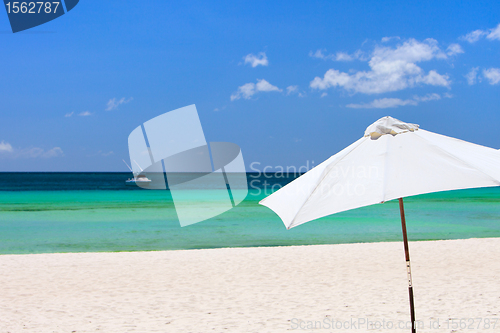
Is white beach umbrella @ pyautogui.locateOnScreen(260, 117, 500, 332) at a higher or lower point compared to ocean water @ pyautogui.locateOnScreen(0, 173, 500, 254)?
higher

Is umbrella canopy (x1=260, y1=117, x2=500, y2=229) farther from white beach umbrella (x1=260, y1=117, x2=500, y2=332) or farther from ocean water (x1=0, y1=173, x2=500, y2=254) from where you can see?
ocean water (x1=0, y1=173, x2=500, y2=254)

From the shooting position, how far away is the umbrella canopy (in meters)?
2.59

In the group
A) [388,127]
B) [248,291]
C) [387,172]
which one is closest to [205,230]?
[248,291]

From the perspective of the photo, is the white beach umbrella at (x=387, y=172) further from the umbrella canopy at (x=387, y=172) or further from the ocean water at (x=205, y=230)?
the ocean water at (x=205, y=230)

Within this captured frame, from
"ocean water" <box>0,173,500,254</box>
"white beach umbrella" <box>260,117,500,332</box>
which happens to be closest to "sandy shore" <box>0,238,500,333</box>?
"white beach umbrella" <box>260,117,500,332</box>

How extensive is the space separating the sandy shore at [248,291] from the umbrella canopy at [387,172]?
2.99 m

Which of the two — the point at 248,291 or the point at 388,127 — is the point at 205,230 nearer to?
the point at 248,291

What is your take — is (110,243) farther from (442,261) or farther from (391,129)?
(391,129)

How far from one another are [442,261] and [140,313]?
705 centimetres

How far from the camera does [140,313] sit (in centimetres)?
611

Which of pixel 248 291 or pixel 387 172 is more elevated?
pixel 387 172

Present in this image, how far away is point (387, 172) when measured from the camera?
2701mm

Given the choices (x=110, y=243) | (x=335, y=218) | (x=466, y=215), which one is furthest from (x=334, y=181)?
(x=466, y=215)

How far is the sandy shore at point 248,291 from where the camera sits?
5621 millimetres
